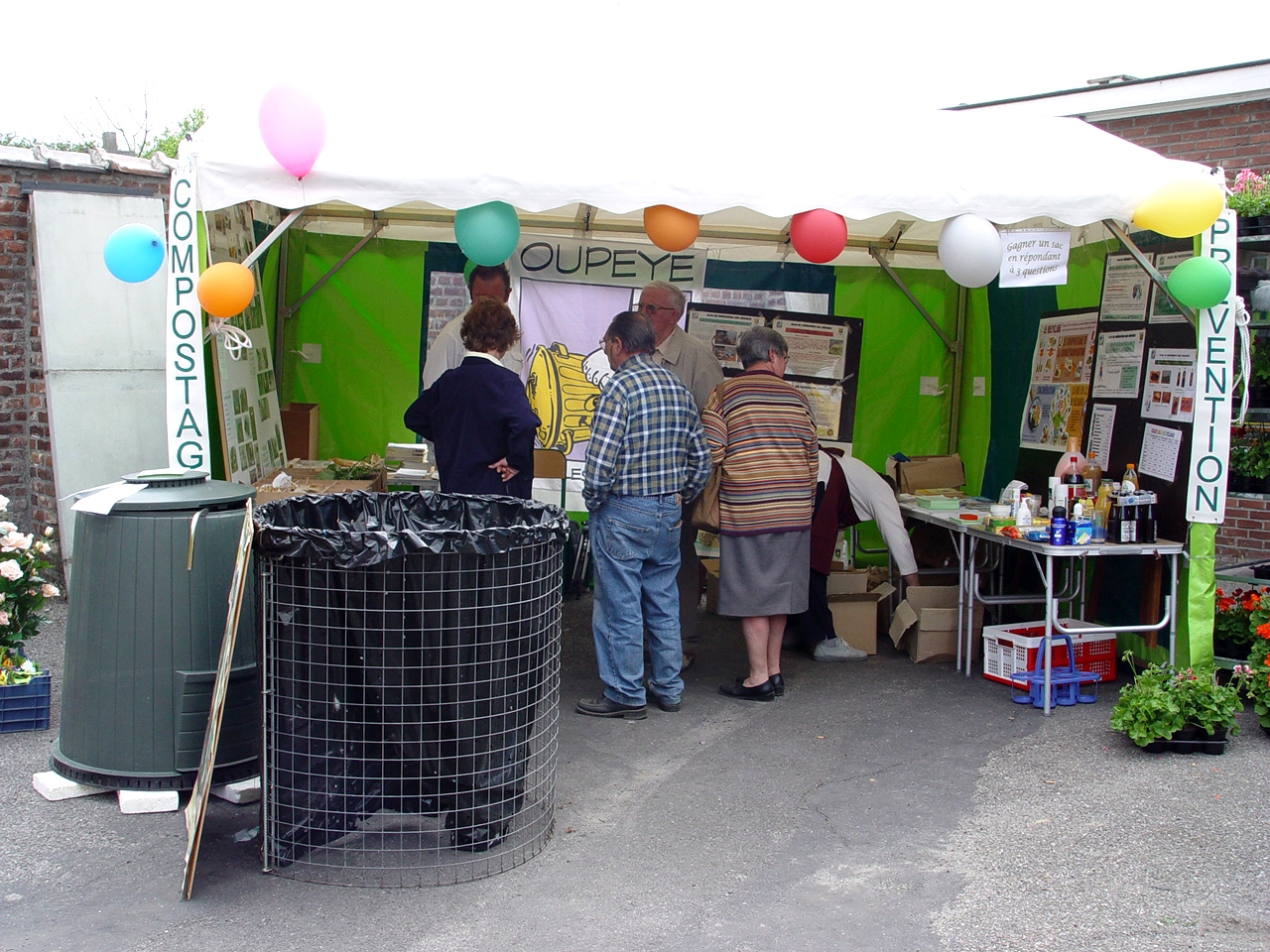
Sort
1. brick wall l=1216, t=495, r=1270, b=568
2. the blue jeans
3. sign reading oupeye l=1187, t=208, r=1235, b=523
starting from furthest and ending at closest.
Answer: brick wall l=1216, t=495, r=1270, b=568
sign reading oupeye l=1187, t=208, r=1235, b=523
the blue jeans

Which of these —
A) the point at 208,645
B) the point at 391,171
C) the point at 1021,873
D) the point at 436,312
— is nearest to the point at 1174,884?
the point at 1021,873

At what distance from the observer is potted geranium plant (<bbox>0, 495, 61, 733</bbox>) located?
474cm

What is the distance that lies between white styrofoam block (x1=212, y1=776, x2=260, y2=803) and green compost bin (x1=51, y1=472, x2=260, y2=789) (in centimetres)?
9

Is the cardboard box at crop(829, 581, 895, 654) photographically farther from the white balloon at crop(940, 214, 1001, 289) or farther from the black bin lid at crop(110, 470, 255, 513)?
the black bin lid at crop(110, 470, 255, 513)

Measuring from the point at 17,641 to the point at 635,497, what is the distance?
273 centimetres

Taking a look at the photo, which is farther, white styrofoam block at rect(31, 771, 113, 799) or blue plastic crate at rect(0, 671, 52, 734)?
blue plastic crate at rect(0, 671, 52, 734)

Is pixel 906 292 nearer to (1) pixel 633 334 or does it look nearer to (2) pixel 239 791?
(1) pixel 633 334

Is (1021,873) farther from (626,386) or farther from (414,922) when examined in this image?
(626,386)

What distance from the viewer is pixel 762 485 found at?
17.2 feet

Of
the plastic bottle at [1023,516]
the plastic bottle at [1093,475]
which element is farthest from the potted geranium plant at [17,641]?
the plastic bottle at [1093,475]

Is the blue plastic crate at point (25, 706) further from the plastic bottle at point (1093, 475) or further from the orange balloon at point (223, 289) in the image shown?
the plastic bottle at point (1093, 475)

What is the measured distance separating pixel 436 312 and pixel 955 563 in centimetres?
377

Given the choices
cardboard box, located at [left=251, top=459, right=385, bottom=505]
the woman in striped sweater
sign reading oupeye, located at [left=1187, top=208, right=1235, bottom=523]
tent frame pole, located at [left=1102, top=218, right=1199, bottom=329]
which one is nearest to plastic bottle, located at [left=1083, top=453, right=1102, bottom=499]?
sign reading oupeye, located at [left=1187, top=208, right=1235, bottom=523]

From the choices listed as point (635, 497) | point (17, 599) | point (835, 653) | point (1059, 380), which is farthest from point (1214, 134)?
point (17, 599)
